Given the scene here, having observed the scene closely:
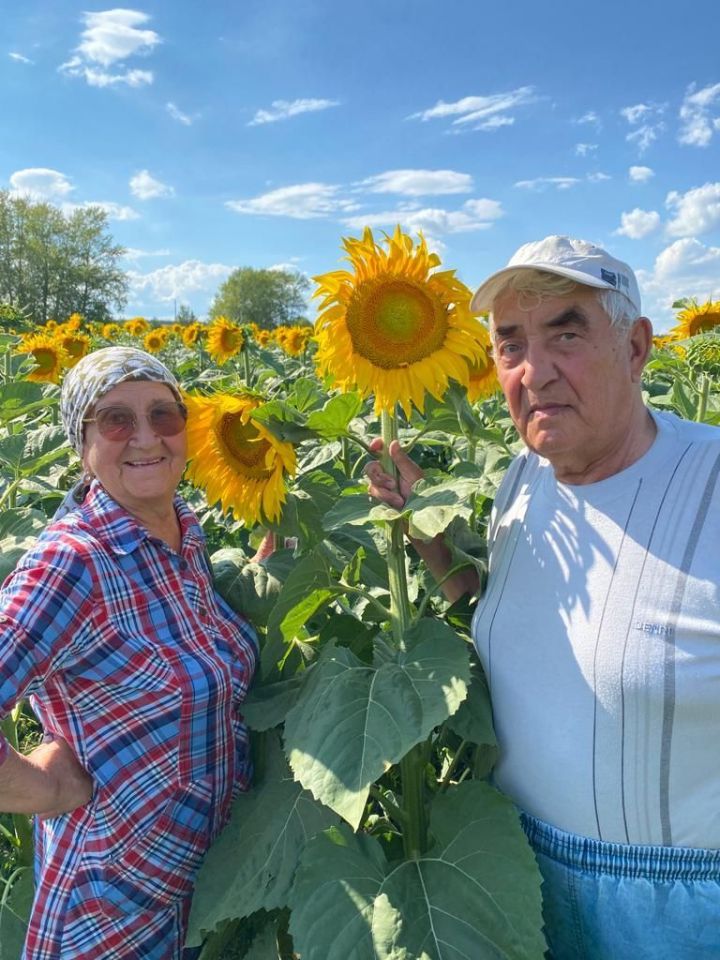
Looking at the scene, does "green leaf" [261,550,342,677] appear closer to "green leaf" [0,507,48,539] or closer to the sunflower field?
the sunflower field

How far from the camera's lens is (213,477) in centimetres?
221

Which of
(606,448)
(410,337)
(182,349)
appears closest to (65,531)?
(410,337)

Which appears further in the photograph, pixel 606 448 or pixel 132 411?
pixel 132 411

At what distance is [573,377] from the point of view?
1.75m

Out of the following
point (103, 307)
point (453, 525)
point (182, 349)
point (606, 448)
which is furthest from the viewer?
point (103, 307)

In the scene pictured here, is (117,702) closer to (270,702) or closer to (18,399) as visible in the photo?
(270,702)

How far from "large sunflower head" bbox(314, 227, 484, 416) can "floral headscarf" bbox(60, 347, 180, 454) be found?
434 mm

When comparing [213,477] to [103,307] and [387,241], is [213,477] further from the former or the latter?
[103,307]

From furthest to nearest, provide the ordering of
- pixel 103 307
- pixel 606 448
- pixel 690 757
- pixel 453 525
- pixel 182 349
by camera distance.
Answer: pixel 103 307, pixel 182 349, pixel 453 525, pixel 606 448, pixel 690 757

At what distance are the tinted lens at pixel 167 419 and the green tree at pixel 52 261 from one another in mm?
35746

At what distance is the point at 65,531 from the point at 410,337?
2.98 ft

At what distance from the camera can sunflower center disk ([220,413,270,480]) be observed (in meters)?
2.13

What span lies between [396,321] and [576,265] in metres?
0.46

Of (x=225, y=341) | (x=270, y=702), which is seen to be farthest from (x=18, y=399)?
(x=225, y=341)
